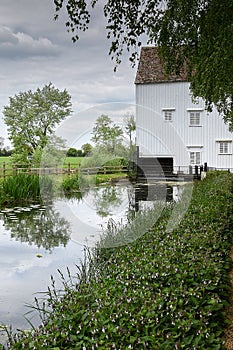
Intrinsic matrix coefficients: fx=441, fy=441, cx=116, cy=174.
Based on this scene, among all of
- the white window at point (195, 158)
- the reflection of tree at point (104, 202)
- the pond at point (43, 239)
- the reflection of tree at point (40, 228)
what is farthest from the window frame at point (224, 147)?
the reflection of tree at point (40, 228)

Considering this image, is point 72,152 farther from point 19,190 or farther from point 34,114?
point 34,114

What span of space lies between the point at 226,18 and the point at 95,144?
141 inches

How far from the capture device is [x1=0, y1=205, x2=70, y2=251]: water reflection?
9.02 metres

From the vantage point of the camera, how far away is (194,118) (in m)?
31.0

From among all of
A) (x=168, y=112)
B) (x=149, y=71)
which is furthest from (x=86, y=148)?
(x=149, y=71)

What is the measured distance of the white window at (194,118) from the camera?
30.9 meters

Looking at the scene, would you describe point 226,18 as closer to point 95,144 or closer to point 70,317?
point 95,144

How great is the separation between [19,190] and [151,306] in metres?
12.5

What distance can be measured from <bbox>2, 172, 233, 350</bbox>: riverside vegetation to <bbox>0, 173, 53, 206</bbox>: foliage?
1031 cm

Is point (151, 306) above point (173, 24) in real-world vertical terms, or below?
below

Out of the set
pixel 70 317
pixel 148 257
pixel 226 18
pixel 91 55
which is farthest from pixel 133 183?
pixel 70 317

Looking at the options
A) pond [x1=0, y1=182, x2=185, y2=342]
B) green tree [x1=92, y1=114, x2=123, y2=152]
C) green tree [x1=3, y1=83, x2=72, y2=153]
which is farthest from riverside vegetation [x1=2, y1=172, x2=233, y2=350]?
green tree [x1=3, y1=83, x2=72, y2=153]

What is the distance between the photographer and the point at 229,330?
3.58 metres

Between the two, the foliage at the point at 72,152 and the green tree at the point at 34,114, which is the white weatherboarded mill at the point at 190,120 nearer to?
the green tree at the point at 34,114
